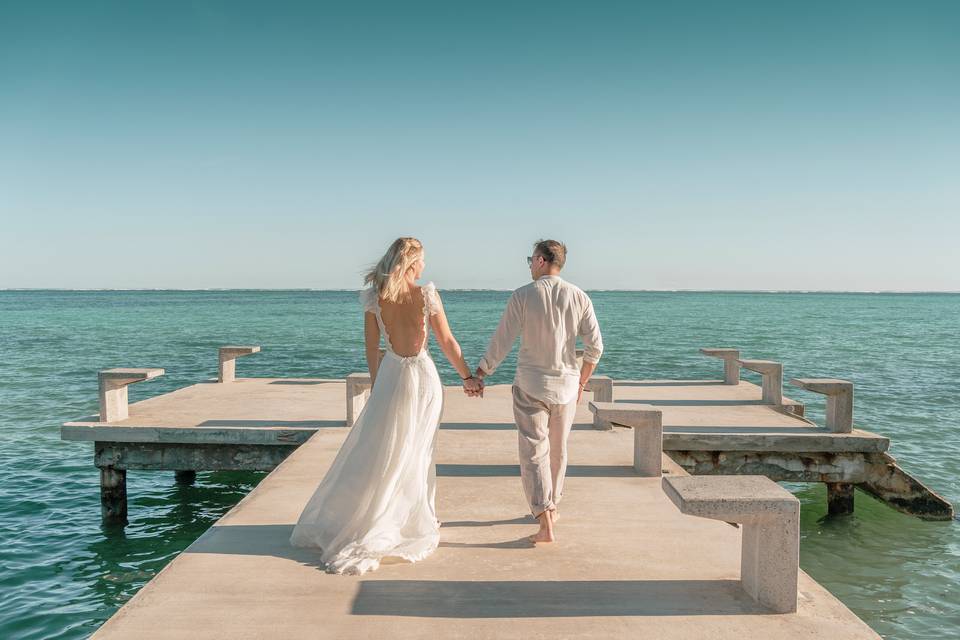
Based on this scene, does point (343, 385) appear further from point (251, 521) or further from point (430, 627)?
point (430, 627)

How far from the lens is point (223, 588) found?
4.66 meters

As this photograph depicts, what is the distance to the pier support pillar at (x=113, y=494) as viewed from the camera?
1067cm

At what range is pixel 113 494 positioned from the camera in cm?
1076

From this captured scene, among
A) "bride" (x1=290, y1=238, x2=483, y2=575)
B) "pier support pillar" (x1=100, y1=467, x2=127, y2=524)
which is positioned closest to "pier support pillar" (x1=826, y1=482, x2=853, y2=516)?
"bride" (x1=290, y1=238, x2=483, y2=575)

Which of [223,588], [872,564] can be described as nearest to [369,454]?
[223,588]

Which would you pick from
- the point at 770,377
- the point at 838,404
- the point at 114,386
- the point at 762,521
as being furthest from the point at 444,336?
the point at 770,377

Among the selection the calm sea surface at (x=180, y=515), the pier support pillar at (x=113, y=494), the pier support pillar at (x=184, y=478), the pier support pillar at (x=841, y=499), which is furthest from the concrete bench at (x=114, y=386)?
the pier support pillar at (x=841, y=499)

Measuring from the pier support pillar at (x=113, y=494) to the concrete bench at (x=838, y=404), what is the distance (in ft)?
32.7

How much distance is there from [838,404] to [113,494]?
1084 centimetres

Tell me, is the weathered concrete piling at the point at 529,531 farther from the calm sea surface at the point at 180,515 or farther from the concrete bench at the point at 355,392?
the calm sea surface at the point at 180,515

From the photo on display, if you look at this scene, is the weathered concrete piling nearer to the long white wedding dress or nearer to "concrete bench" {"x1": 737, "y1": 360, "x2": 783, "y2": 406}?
the long white wedding dress

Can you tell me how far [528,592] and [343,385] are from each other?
10.6 metres

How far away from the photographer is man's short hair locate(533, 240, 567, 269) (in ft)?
19.1

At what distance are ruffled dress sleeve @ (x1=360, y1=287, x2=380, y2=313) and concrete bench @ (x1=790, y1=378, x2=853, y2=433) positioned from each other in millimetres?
6862
